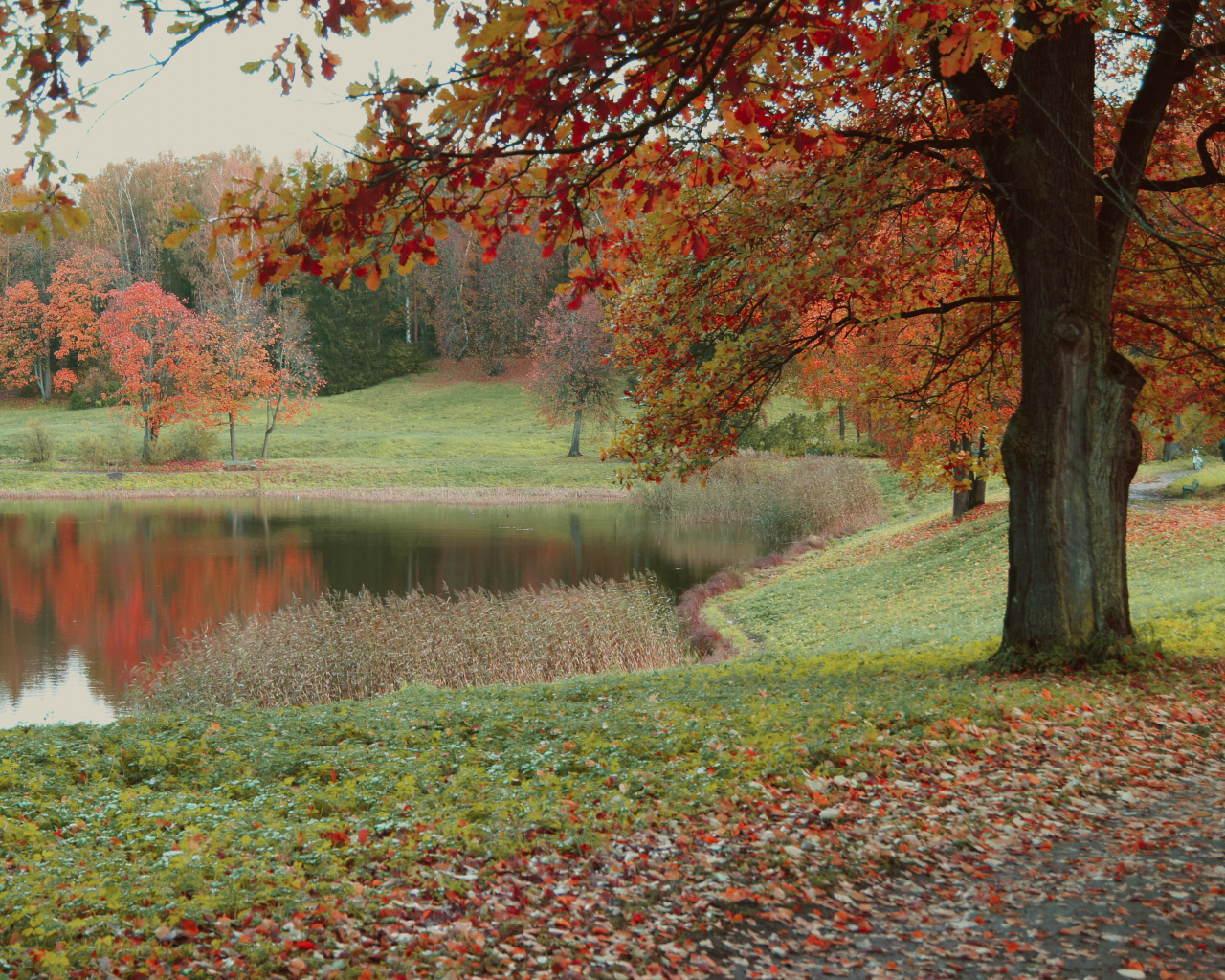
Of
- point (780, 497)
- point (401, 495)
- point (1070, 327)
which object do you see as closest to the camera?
point (1070, 327)

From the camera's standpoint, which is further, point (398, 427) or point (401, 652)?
point (398, 427)

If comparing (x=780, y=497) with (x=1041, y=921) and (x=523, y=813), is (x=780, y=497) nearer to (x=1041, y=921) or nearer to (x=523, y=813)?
(x=523, y=813)

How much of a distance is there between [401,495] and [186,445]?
12181 mm

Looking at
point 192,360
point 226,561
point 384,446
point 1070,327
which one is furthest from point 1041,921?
point 384,446

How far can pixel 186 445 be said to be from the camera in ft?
145

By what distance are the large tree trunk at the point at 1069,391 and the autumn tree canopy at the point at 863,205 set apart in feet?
0.07

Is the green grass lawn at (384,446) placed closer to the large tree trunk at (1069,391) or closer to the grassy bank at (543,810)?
the grassy bank at (543,810)

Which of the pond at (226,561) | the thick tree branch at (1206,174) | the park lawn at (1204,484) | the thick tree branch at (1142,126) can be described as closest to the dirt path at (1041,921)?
the thick tree branch at (1142,126)

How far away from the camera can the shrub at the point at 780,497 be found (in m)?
28.7

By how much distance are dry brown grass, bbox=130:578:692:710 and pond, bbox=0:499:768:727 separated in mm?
1368

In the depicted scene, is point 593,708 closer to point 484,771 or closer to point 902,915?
point 484,771

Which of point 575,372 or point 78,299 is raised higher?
point 78,299

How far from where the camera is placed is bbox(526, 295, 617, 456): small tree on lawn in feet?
157

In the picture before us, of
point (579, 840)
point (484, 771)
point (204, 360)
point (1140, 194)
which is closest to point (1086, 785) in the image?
point (579, 840)
